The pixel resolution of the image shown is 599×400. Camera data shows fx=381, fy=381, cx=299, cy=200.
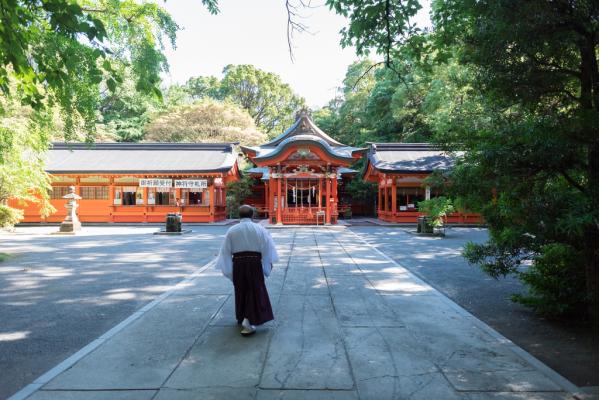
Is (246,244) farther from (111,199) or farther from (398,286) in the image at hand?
(111,199)

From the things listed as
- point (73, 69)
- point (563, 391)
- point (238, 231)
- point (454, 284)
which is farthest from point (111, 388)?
point (454, 284)

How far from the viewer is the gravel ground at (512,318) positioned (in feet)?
11.9

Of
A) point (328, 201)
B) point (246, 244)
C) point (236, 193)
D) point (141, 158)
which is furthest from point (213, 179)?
point (246, 244)

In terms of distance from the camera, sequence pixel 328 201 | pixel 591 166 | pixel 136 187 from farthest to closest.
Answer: pixel 136 187 → pixel 328 201 → pixel 591 166

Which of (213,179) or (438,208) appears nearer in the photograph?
(438,208)

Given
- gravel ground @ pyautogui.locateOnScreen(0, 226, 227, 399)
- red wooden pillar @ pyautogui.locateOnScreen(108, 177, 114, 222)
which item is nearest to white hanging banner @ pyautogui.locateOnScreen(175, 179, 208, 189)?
red wooden pillar @ pyautogui.locateOnScreen(108, 177, 114, 222)

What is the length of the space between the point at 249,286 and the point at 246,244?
48 cm

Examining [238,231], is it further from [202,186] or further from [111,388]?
[202,186]

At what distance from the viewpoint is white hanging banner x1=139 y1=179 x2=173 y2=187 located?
22.4 meters

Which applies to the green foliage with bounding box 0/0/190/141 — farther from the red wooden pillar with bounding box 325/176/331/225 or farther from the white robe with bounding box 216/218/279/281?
the red wooden pillar with bounding box 325/176/331/225

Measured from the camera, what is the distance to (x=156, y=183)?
22.6 metres

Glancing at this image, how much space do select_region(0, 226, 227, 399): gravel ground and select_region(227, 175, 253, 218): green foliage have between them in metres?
14.5

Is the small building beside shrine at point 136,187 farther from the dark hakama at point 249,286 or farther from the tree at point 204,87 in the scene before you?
the tree at point 204,87

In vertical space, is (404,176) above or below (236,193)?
above
